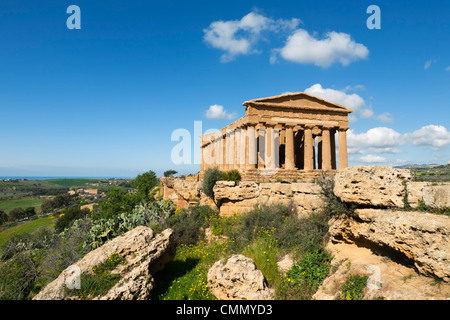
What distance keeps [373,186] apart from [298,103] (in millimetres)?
15457

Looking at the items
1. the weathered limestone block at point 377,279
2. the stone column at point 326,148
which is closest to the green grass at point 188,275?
the weathered limestone block at point 377,279

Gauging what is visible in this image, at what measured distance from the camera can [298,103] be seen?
19453mm

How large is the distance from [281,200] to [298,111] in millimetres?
11139

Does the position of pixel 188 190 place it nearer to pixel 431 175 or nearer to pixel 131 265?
pixel 131 265

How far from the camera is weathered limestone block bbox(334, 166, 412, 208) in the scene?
4.83 metres

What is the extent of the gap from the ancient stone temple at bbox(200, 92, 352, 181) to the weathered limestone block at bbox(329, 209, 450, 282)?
11.3 metres

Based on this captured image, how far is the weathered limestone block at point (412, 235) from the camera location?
354 centimetres

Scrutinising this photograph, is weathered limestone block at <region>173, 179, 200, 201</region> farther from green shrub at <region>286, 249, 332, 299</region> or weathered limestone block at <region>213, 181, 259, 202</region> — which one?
green shrub at <region>286, 249, 332, 299</region>

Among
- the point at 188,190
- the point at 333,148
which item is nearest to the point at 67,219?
the point at 188,190

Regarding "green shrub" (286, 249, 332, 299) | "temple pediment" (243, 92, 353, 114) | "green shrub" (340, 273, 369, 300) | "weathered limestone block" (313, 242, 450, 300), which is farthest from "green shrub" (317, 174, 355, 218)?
"temple pediment" (243, 92, 353, 114)

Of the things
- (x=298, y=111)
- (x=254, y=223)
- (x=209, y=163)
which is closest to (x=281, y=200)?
(x=254, y=223)

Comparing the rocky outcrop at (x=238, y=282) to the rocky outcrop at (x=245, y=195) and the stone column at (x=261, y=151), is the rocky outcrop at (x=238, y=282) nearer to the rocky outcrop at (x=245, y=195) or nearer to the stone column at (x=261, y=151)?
the rocky outcrop at (x=245, y=195)

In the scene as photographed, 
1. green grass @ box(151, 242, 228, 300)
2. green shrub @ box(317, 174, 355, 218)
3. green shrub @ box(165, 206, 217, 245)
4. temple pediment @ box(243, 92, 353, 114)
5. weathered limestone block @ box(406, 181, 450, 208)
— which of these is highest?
temple pediment @ box(243, 92, 353, 114)
